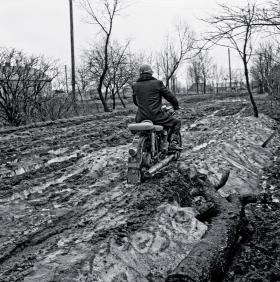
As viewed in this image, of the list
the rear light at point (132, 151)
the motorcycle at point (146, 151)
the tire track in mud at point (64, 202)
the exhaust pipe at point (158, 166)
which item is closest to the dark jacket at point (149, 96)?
the motorcycle at point (146, 151)

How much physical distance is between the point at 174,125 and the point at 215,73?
69431 millimetres

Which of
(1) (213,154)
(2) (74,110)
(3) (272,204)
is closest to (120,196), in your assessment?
(3) (272,204)

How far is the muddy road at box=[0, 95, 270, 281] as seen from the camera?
12.3 ft

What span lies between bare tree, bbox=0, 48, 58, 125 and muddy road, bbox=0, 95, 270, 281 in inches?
313

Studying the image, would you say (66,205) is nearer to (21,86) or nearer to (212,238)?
(212,238)

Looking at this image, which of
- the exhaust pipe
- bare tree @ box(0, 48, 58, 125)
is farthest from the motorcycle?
bare tree @ box(0, 48, 58, 125)

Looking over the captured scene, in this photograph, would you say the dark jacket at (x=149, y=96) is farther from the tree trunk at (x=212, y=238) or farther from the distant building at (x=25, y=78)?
the distant building at (x=25, y=78)

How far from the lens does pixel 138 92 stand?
21.9 feet

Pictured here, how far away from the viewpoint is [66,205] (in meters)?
5.61

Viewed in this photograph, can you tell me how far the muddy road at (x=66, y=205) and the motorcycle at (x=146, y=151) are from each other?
0.19 metres

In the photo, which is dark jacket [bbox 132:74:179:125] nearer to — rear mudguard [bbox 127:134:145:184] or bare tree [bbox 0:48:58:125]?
rear mudguard [bbox 127:134:145:184]

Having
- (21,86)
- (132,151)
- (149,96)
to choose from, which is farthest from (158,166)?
(21,86)

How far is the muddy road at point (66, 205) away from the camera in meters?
3.75

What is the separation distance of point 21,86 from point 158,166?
1336 centimetres
